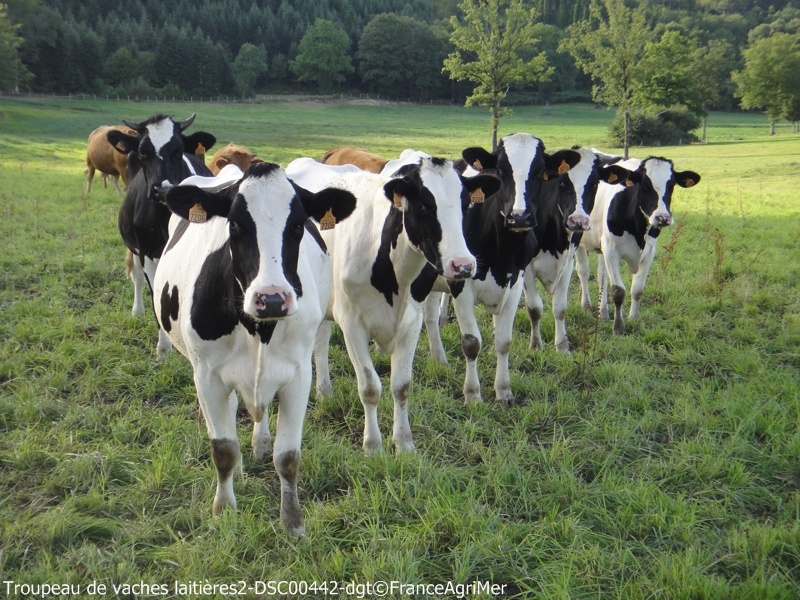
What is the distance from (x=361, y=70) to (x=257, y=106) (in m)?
29.0

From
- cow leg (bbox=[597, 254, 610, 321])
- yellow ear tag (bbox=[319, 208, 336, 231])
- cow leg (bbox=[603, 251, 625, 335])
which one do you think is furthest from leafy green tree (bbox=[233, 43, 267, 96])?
yellow ear tag (bbox=[319, 208, 336, 231])

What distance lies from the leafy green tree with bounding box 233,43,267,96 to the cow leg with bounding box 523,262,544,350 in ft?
261

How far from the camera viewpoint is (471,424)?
5.22 metres

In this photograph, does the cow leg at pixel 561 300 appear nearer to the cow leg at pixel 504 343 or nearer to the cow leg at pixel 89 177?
the cow leg at pixel 504 343

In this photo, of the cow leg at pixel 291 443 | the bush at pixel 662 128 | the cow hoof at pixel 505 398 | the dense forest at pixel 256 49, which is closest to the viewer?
the cow leg at pixel 291 443

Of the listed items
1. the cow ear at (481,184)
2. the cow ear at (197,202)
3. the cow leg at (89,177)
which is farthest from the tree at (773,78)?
the cow ear at (197,202)

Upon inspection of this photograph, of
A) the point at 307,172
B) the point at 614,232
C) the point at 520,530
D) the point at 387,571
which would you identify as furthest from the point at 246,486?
the point at 614,232

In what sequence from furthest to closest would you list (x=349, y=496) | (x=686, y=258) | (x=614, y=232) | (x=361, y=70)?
1. (x=361, y=70)
2. (x=686, y=258)
3. (x=614, y=232)
4. (x=349, y=496)

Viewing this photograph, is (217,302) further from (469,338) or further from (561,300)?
(561,300)

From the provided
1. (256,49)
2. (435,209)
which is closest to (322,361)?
(435,209)

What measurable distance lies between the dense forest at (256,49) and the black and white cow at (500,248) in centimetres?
6155

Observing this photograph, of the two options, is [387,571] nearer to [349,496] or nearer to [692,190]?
[349,496]

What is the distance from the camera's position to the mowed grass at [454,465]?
3484 millimetres

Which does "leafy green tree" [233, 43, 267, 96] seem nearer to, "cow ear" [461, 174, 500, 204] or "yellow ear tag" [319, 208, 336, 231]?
"cow ear" [461, 174, 500, 204]
